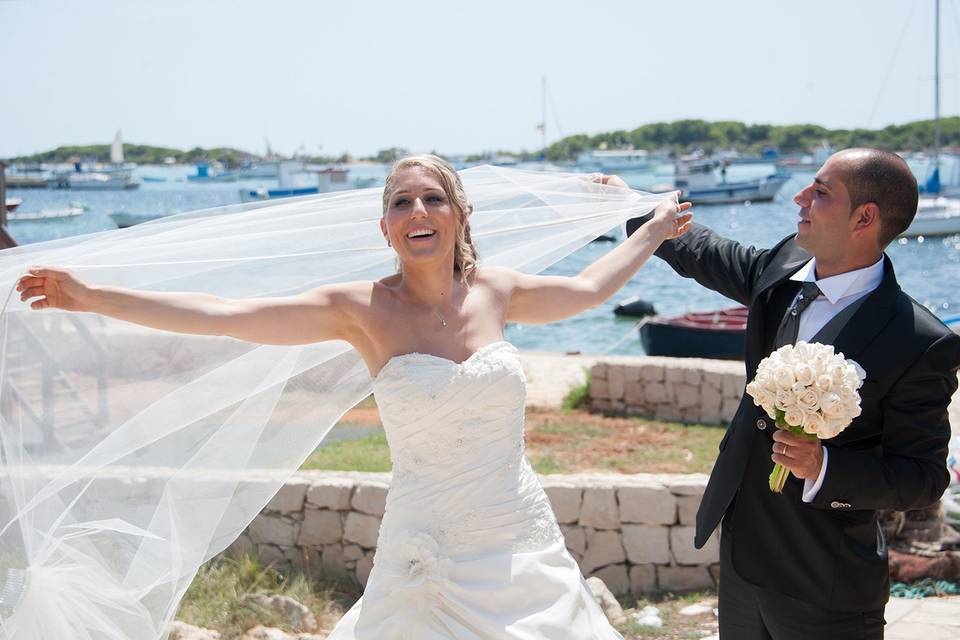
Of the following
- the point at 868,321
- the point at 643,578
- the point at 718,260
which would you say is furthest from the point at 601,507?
the point at 868,321

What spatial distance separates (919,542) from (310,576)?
4.42m

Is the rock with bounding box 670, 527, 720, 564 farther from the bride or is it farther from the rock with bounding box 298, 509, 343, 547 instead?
the bride

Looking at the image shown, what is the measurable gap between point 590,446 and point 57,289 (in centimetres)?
805

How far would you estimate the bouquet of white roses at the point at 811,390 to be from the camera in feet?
9.71

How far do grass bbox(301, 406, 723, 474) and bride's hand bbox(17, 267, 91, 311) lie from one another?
233 inches

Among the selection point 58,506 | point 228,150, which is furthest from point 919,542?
point 228,150

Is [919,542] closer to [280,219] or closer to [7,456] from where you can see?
[280,219]

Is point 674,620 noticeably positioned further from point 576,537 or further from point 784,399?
point 784,399

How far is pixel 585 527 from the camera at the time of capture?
7617mm

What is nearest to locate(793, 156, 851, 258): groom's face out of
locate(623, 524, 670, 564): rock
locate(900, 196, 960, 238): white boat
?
locate(623, 524, 670, 564): rock

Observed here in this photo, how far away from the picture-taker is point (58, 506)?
154 inches

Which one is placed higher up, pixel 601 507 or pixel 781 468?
pixel 781 468

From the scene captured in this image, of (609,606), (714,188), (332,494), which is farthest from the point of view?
(714,188)

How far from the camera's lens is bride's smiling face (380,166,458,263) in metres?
3.72
